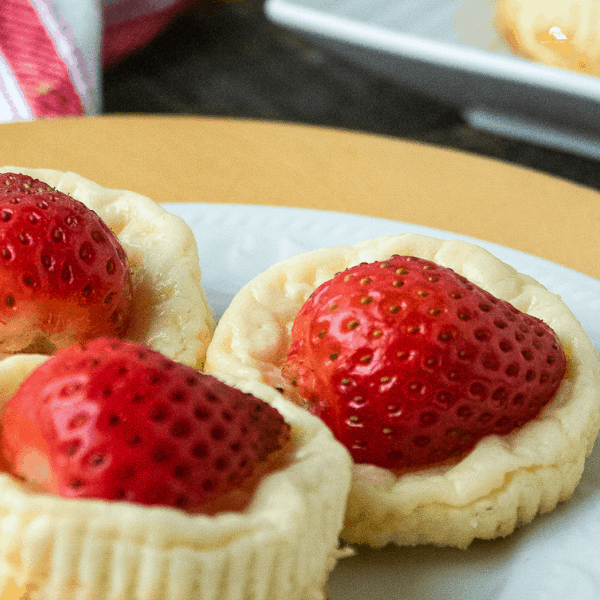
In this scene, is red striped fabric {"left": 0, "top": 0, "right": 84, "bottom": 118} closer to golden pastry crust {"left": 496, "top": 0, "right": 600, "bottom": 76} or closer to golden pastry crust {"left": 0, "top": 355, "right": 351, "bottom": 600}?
golden pastry crust {"left": 496, "top": 0, "right": 600, "bottom": 76}

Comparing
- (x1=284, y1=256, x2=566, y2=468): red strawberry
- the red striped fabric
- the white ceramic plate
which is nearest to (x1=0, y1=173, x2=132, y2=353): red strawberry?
(x1=284, y1=256, x2=566, y2=468): red strawberry

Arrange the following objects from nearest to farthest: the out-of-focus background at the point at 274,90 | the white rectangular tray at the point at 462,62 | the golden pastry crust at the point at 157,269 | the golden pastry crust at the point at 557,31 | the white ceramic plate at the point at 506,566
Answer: the white ceramic plate at the point at 506,566
the golden pastry crust at the point at 157,269
the white rectangular tray at the point at 462,62
the golden pastry crust at the point at 557,31
the out-of-focus background at the point at 274,90

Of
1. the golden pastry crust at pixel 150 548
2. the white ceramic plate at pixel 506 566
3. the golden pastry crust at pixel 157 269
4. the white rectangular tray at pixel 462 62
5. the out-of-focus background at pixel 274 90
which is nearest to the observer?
the golden pastry crust at pixel 150 548

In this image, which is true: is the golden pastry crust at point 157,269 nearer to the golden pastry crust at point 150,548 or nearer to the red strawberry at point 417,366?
the red strawberry at point 417,366

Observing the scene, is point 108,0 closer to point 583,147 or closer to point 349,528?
point 583,147

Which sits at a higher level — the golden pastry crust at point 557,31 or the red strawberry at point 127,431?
the red strawberry at point 127,431

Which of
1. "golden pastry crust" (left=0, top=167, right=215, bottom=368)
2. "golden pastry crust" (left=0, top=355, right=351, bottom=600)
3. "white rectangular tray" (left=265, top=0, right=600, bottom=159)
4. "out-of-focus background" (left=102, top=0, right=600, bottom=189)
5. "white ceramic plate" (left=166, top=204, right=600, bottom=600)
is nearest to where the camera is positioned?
"golden pastry crust" (left=0, top=355, right=351, bottom=600)

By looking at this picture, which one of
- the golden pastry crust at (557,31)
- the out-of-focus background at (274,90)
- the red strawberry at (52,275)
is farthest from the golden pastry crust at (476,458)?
the out-of-focus background at (274,90)
